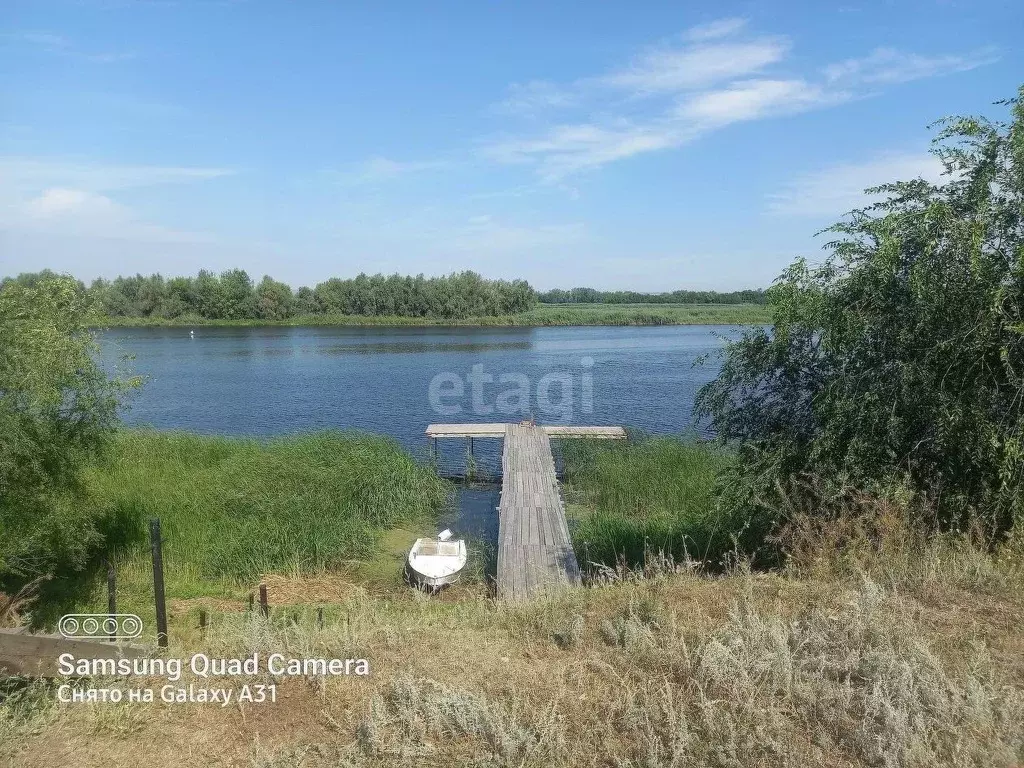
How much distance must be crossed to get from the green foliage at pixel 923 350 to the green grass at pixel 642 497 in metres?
1.90

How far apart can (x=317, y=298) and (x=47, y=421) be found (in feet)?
251

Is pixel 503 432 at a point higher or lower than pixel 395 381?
lower

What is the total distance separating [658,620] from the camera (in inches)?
197

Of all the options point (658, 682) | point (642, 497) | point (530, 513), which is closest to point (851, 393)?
point (658, 682)

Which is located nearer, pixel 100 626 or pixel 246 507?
pixel 100 626

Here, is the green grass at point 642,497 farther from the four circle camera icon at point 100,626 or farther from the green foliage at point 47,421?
the green foliage at point 47,421

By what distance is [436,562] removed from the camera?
436 inches

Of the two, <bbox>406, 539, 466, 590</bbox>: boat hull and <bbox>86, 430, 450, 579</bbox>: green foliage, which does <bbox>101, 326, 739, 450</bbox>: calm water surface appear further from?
<bbox>406, 539, 466, 590</bbox>: boat hull

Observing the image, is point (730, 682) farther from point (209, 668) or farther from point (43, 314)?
point (43, 314)

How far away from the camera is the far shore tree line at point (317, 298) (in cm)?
7819

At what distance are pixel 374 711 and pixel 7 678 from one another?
2562 mm

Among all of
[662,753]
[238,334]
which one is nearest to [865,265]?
[662,753]

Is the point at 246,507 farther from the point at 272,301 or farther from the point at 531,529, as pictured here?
the point at 272,301

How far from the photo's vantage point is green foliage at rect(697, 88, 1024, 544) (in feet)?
21.8
